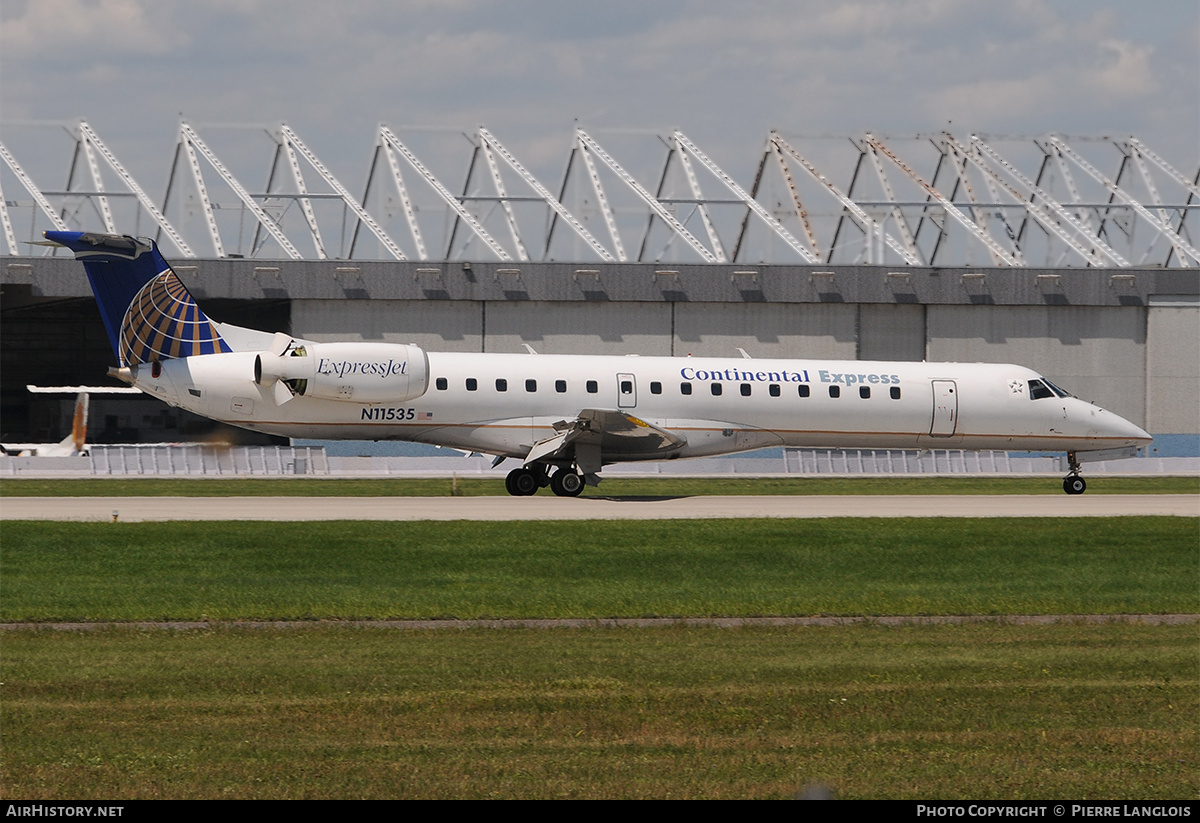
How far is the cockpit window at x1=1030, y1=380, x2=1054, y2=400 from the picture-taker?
33094 millimetres

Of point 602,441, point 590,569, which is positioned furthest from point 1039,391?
point 590,569

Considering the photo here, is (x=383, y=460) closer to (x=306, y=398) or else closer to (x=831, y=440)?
(x=306, y=398)

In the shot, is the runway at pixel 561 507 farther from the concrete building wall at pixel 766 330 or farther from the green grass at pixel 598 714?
the concrete building wall at pixel 766 330

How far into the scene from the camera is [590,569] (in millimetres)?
18406

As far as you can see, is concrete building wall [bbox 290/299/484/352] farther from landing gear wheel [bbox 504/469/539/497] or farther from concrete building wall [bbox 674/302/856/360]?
landing gear wheel [bbox 504/469/539/497]

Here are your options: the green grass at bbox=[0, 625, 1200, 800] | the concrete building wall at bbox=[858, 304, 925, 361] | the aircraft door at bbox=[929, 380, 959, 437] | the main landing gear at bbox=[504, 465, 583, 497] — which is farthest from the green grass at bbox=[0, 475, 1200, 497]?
the green grass at bbox=[0, 625, 1200, 800]

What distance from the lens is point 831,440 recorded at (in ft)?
105

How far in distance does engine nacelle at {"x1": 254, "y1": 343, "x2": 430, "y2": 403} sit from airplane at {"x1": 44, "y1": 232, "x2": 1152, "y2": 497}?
1.1 inches

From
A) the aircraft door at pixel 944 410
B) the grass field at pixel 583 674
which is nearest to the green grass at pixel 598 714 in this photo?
the grass field at pixel 583 674

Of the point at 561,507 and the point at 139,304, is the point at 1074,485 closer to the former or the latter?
the point at 561,507

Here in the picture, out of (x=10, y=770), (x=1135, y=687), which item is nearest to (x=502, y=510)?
(x=1135, y=687)

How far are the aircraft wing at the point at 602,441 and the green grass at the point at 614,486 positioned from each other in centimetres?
199

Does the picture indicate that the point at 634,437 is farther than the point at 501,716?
Yes

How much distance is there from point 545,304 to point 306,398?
23919 mm
